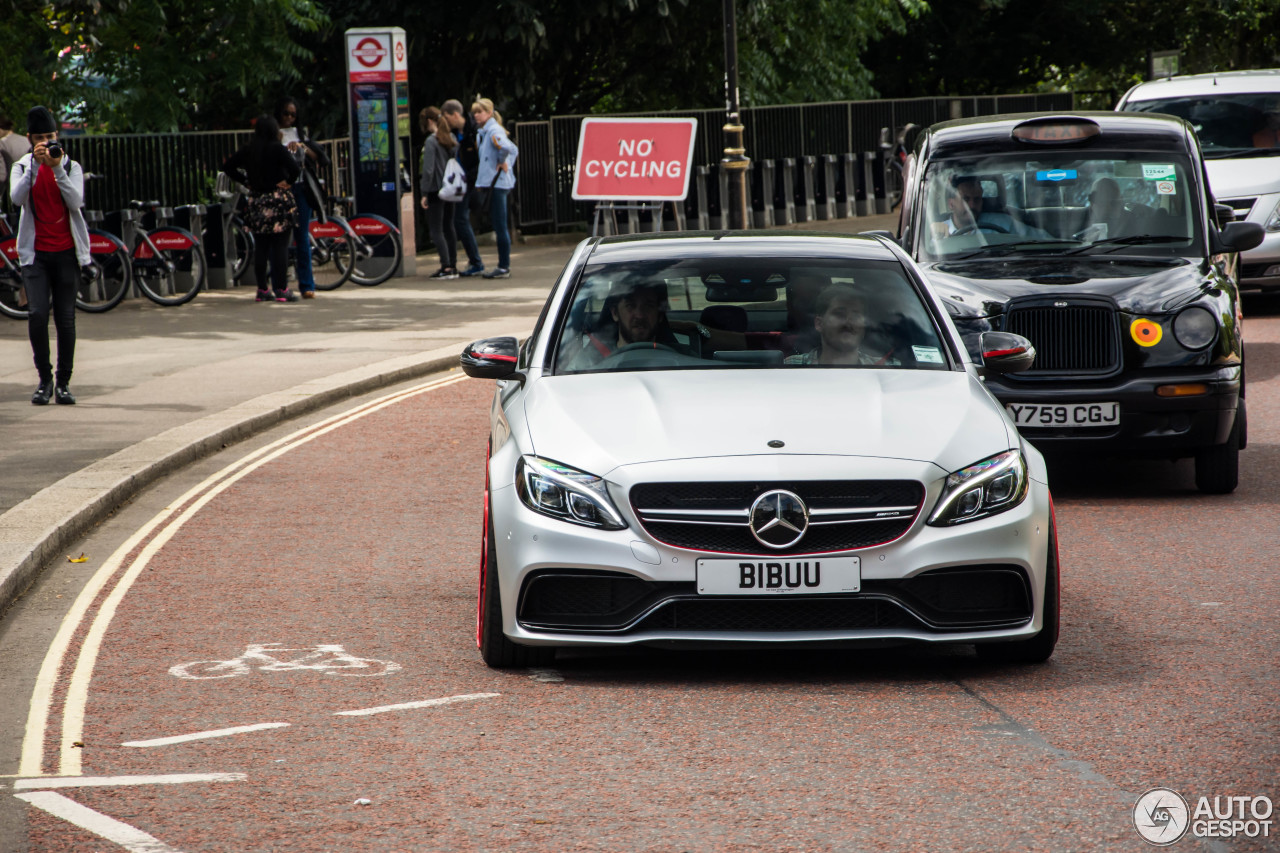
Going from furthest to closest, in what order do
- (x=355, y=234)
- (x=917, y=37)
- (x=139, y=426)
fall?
(x=917, y=37) < (x=355, y=234) < (x=139, y=426)

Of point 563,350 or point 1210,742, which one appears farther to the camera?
point 563,350

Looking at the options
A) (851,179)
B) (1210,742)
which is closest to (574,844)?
(1210,742)

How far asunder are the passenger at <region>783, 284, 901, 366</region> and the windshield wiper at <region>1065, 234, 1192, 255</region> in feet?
11.8

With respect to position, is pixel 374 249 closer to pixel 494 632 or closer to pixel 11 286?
pixel 11 286

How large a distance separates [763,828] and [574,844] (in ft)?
1.54

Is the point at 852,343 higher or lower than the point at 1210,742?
higher

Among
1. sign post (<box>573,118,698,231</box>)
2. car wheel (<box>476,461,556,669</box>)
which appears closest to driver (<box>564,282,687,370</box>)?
car wheel (<box>476,461,556,669</box>)

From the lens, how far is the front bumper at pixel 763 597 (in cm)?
582

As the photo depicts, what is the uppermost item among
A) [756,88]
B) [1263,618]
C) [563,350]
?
[756,88]

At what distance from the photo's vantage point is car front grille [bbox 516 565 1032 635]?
5.85 metres

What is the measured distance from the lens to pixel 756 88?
36.6 m

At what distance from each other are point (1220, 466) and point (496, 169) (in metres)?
14.1

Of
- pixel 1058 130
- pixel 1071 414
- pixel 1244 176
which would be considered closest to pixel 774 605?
pixel 1071 414

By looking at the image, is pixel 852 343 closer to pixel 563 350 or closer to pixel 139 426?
pixel 563 350
